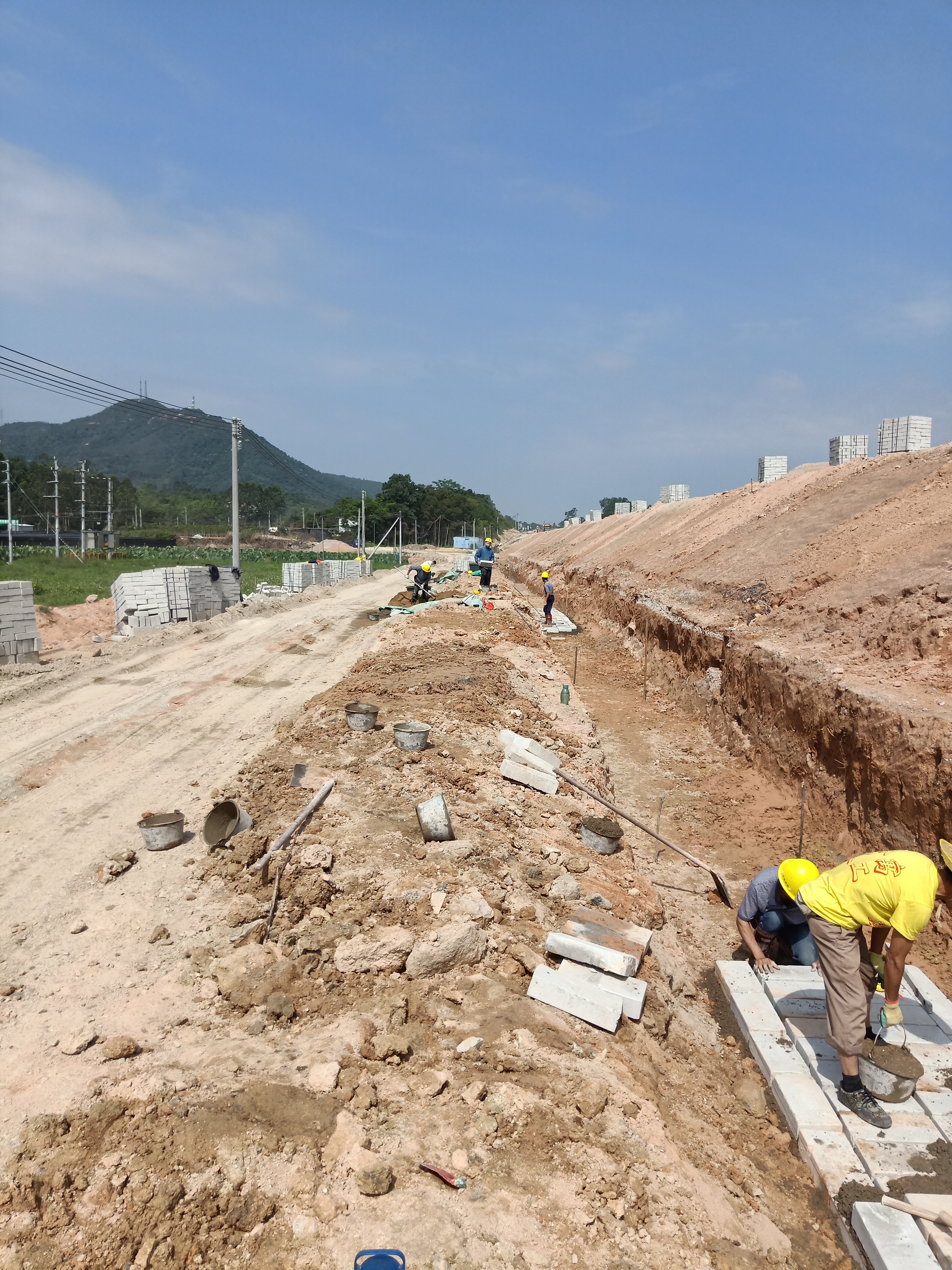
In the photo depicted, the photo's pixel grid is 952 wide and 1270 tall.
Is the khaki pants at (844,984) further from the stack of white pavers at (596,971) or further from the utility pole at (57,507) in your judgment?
the utility pole at (57,507)

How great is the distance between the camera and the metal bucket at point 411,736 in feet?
25.9

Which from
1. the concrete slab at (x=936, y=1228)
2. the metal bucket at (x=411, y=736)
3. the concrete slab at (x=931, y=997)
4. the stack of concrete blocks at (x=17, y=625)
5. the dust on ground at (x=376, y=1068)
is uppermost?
the stack of concrete blocks at (x=17, y=625)

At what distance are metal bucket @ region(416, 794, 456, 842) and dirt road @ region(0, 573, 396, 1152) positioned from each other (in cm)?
185

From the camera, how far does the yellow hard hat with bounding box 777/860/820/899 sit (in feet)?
15.4

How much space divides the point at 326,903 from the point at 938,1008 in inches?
170

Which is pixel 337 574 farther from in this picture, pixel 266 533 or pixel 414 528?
pixel 266 533


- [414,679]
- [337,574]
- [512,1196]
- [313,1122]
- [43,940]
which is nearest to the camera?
[512,1196]

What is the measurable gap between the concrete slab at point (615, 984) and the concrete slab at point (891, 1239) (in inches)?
56.3

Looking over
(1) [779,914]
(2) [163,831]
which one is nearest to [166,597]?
(2) [163,831]

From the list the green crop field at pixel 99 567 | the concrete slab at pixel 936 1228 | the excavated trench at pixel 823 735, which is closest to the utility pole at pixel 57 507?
the green crop field at pixel 99 567

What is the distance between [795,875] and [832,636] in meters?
6.78

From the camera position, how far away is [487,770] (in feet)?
26.0

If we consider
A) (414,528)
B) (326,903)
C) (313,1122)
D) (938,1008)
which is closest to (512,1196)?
(313,1122)

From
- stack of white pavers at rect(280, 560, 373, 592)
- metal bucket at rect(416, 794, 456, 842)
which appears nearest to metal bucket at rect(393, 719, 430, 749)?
metal bucket at rect(416, 794, 456, 842)
